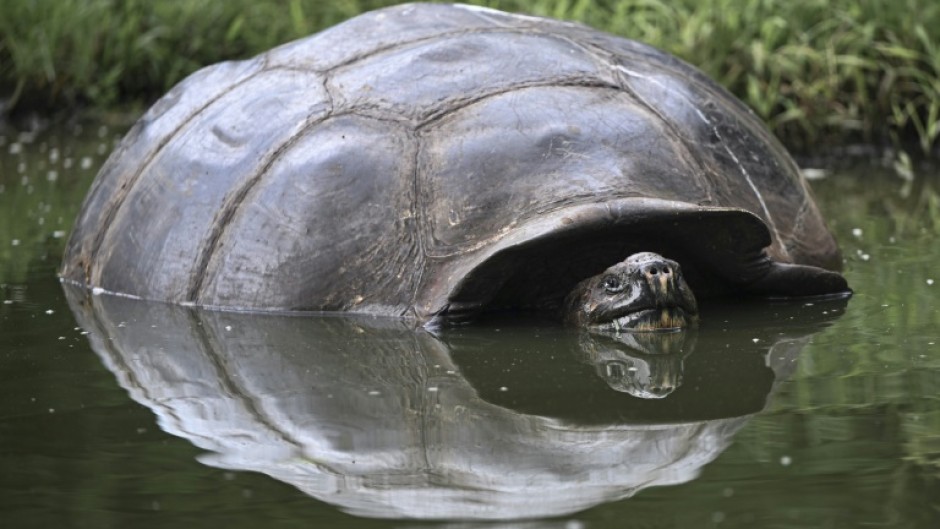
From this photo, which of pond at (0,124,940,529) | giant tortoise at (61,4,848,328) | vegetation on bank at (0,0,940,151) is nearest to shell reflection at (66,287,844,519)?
pond at (0,124,940,529)

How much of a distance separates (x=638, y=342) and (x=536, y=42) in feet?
3.80

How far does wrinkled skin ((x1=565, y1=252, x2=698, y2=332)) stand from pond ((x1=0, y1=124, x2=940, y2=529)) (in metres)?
0.07

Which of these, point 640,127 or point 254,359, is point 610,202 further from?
point 254,359

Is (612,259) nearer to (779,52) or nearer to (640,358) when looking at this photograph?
(640,358)

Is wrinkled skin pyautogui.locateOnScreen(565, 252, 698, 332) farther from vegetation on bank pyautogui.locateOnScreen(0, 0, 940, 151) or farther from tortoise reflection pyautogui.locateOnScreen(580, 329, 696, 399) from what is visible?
vegetation on bank pyautogui.locateOnScreen(0, 0, 940, 151)

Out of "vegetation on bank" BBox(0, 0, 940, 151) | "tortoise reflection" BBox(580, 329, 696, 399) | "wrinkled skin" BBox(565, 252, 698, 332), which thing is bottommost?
"tortoise reflection" BBox(580, 329, 696, 399)

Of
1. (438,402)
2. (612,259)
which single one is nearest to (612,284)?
(612,259)

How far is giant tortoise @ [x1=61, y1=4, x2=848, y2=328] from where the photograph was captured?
4102mm

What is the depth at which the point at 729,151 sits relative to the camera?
15.0 ft

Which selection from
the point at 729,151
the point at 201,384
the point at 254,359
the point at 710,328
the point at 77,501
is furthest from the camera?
the point at 729,151

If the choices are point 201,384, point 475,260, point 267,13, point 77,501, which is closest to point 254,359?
point 201,384

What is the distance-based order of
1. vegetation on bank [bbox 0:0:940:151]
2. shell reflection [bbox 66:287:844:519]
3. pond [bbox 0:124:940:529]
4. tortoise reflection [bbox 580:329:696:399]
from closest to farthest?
1. pond [bbox 0:124:940:529]
2. shell reflection [bbox 66:287:844:519]
3. tortoise reflection [bbox 580:329:696:399]
4. vegetation on bank [bbox 0:0:940:151]

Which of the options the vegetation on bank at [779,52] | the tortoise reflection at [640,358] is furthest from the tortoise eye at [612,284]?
the vegetation on bank at [779,52]

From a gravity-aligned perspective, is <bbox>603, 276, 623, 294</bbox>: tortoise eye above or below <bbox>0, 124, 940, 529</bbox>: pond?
above
